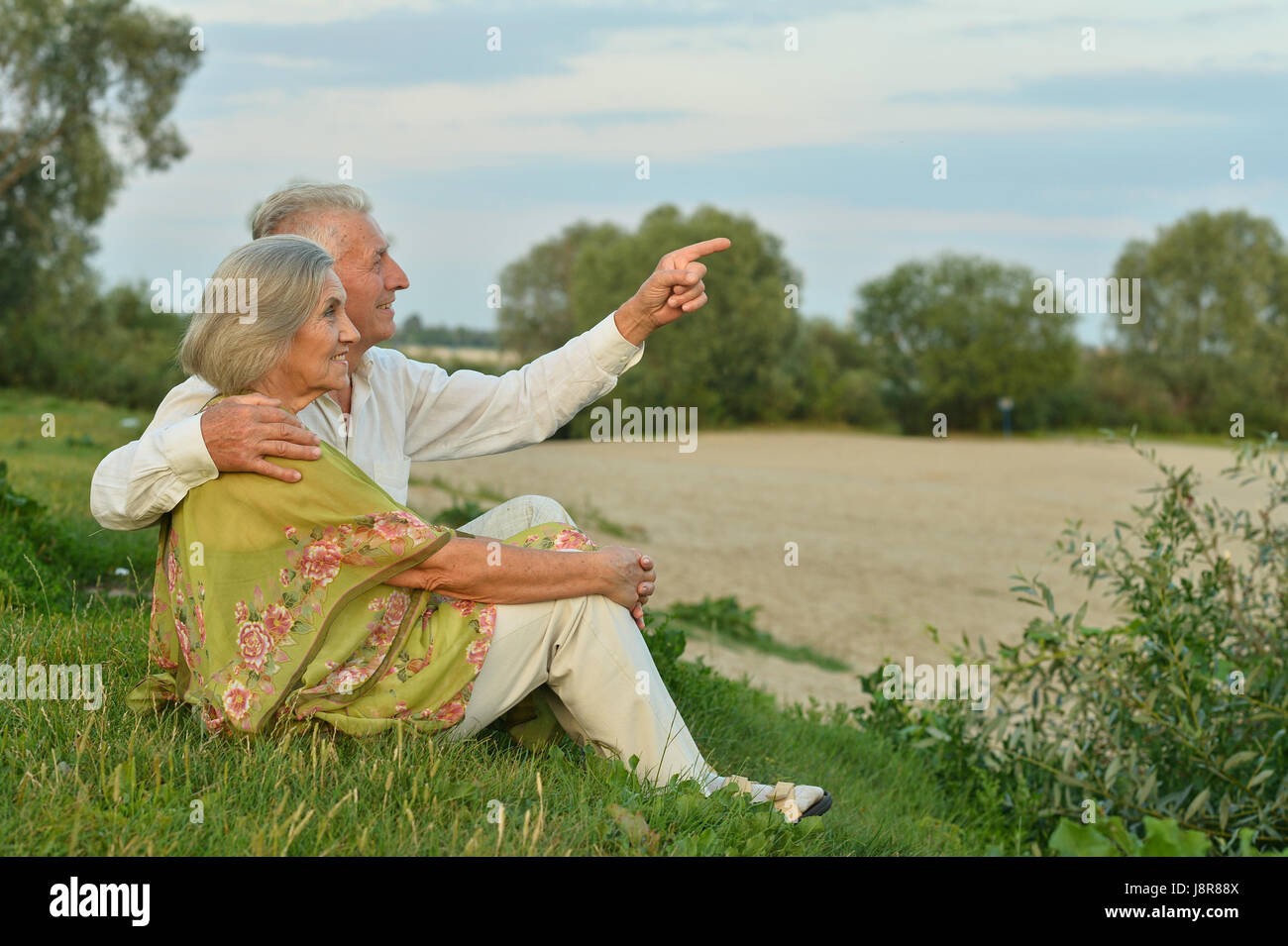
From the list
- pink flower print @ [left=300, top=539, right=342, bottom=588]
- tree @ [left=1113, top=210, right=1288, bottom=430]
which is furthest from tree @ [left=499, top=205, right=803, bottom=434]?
pink flower print @ [left=300, top=539, right=342, bottom=588]

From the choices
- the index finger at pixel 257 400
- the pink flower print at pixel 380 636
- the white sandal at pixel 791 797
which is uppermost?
the index finger at pixel 257 400

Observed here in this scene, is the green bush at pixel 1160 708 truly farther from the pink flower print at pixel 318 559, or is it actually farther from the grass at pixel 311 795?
the pink flower print at pixel 318 559

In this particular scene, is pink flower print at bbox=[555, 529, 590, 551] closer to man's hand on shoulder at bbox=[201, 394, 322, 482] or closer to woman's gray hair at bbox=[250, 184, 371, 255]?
man's hand on shoulder at bbox=[201, 394, 322, 482]

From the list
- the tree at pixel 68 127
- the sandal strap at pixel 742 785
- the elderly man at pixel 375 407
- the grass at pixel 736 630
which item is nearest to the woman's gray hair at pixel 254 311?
the elderly man at pixel 375 407

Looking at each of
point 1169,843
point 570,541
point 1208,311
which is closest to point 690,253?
point 570,541

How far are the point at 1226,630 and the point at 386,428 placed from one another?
12.1 feet

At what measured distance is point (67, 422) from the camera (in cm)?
1294

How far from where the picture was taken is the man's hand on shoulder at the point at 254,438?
2.90 meters

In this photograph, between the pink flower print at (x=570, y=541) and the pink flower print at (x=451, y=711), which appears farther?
the pink flower print at (x=570, y=541)

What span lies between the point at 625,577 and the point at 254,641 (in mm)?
928

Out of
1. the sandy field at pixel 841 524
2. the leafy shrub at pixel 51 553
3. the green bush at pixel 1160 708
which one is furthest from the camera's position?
the sandy field at pixel 841 524

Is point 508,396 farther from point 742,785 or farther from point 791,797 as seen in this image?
point 791,797

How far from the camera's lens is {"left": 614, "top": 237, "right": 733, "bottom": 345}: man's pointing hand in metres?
3.79

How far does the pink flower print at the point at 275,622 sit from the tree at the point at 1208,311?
50902 millimetres
